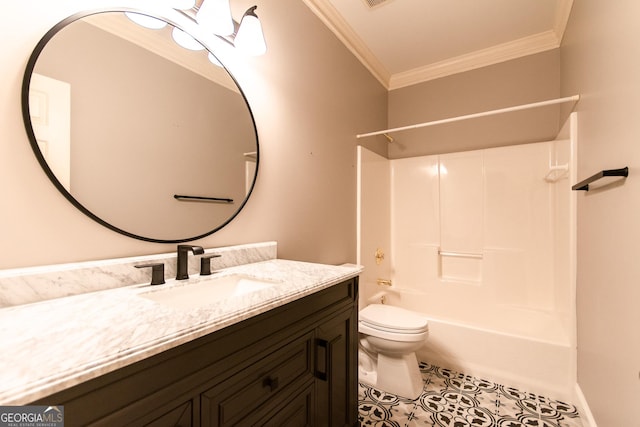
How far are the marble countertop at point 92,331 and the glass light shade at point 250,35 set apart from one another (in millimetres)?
1112

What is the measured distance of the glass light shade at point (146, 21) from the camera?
100 cm

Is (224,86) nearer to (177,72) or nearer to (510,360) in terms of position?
(177,72)

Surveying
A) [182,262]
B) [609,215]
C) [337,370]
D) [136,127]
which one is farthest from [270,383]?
[609,215]

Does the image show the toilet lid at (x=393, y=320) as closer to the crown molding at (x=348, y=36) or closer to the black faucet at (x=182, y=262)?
the black faucet at (x=182, y=262)

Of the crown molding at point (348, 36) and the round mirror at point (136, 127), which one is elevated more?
the crown molding at point (348, 36)

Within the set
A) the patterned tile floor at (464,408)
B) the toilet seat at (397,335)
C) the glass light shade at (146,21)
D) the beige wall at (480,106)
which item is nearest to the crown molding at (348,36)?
the beige wall at (480,106)

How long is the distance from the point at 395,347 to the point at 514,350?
857 millimetres

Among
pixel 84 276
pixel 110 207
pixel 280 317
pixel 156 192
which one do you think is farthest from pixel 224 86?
pixel 280 317

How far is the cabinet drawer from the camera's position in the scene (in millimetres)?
675

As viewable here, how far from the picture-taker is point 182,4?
3.61ft

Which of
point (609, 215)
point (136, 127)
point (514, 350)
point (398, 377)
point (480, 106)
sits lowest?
point (398, 377)

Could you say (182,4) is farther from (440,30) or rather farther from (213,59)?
(440,30)

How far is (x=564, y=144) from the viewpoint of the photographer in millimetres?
2004

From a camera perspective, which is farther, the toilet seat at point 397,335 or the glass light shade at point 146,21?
the toilet seat at point 397,335
